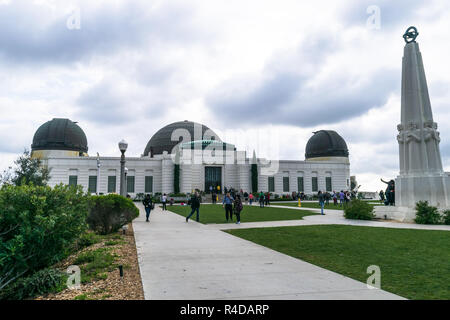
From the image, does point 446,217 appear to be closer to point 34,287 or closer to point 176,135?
point 34,287

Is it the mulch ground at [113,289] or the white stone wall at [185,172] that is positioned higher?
the white stone wall at [185,172]

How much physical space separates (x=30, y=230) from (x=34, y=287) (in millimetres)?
1022

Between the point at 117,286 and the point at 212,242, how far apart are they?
4.35 m

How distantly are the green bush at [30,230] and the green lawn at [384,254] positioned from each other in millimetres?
5198

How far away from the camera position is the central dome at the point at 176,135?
192 feet

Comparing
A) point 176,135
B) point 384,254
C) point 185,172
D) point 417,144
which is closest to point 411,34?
point 417,144

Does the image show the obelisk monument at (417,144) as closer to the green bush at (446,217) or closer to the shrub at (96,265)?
the green bush at (446,217)

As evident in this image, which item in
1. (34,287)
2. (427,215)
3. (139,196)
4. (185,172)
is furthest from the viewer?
(185,172)

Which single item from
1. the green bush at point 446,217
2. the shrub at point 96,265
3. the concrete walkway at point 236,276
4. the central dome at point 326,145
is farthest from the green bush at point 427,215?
the central dome at point 326,145

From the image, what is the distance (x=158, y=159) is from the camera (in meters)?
47.9

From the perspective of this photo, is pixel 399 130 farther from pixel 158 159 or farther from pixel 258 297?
pixel 158 159

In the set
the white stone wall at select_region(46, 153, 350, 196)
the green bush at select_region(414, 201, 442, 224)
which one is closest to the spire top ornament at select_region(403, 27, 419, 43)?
the green bush at select_region(414, 201, 442, 224)

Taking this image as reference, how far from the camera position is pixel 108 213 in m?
10.8
